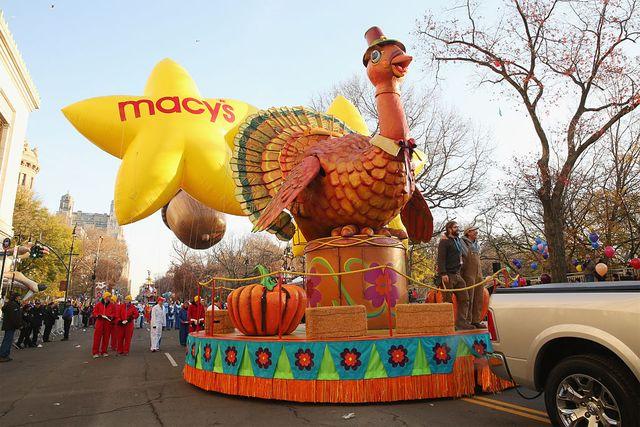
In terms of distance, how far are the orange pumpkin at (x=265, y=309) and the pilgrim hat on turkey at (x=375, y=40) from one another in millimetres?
3931

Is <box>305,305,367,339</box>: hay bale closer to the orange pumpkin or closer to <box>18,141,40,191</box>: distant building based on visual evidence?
the orange pumpkin

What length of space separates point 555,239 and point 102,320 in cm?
1276

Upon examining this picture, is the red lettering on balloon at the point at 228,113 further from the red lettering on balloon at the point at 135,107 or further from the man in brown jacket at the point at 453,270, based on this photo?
the man in brown jacket at the point at 453,270

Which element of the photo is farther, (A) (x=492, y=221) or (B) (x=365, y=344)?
(A) (x=492, y=221)

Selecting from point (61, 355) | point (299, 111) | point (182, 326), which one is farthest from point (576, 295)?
point (182, 326)

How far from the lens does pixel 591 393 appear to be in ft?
10.6

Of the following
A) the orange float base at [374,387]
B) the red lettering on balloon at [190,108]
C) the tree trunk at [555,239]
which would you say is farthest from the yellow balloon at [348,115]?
the orange float base at [374,387]

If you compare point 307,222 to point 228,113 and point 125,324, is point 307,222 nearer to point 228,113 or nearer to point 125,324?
point 228,113

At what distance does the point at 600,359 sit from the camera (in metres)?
3.19

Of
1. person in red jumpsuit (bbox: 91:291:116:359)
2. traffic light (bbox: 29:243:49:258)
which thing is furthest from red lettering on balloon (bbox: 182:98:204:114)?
traffic light (bbox: 29:243:49:258)

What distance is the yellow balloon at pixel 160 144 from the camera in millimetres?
8781

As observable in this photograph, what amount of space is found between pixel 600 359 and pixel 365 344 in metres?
2.64

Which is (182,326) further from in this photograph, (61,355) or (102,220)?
(102,220)

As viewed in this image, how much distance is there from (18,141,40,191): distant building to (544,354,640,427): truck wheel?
2857 inches
